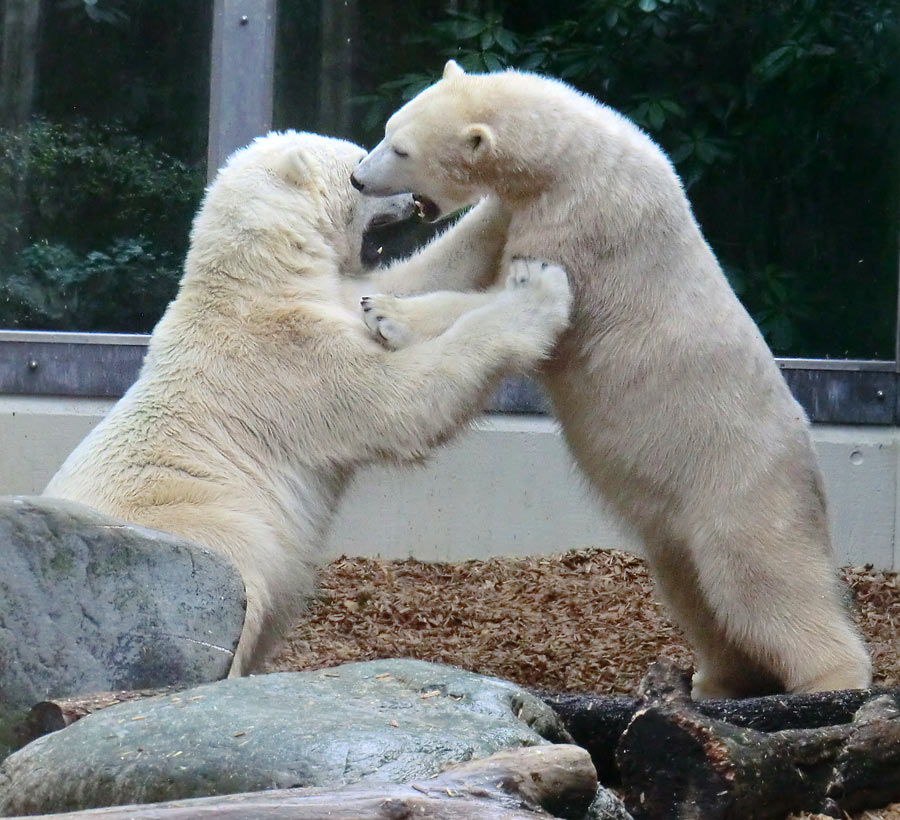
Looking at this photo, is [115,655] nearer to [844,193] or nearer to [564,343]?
[564,343]

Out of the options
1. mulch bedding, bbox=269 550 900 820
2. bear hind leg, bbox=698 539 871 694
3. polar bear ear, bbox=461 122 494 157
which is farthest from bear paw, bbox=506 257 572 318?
mulch bedding, bbox=269 550 900 820

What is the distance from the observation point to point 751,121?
7066 millimetres

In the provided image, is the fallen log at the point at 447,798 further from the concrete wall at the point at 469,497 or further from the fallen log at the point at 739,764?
the concrete wall at the point at 469,497

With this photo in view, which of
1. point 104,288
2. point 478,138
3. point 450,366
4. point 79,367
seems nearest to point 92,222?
point 104,288

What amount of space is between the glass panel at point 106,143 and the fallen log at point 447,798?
5.07 m

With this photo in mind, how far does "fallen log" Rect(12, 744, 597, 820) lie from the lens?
2.31 meters

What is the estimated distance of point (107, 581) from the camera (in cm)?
366

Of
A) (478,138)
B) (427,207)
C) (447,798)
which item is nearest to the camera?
(447,798)

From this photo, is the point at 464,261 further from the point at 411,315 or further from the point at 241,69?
the point at 241,69

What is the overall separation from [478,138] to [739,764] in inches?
86.9

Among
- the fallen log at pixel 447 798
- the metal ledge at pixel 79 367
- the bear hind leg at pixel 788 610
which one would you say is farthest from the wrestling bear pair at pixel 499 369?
the metal ledge at pixel 79 367

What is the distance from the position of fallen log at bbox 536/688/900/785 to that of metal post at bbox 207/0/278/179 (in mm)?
4461

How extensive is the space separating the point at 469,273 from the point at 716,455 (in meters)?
1.12

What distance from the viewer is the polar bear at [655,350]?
14.1 feet
